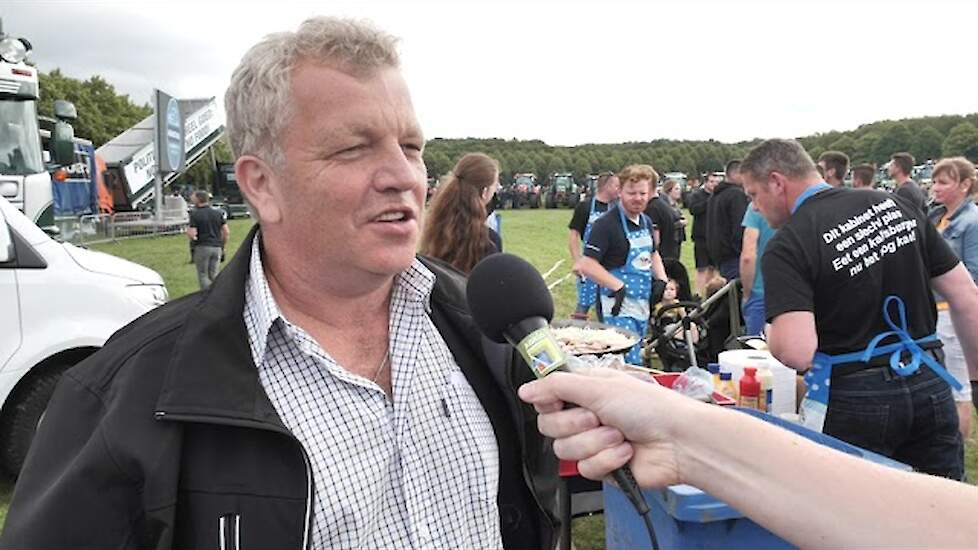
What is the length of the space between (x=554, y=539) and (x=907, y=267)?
2219 millimetres

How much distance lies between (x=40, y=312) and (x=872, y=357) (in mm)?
4967

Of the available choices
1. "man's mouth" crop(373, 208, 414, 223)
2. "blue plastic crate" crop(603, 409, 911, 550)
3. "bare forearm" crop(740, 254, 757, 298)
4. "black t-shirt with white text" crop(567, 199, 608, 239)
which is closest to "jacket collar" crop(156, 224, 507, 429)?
"man's mouth" crop(373, 208, 414, 223)

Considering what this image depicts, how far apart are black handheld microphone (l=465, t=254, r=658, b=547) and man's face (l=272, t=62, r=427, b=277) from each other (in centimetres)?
21

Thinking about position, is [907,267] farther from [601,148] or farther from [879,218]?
[601,148]

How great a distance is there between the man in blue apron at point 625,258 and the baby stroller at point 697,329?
26 centimetres

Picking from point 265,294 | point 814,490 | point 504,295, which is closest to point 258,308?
point 265,294

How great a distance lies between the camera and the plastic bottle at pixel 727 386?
129 inches

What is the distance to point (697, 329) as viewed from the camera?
6016mm

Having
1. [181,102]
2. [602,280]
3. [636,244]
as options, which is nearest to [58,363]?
[602,280]

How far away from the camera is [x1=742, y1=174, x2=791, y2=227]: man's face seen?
11.4 feet

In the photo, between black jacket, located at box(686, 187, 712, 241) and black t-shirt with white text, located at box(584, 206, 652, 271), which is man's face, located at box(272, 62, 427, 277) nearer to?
black t-shirt with white text, located at box(584, 206, 652, 271)

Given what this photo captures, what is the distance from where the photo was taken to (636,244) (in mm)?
Answer: 5539

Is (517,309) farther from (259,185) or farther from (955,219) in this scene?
(955,219)

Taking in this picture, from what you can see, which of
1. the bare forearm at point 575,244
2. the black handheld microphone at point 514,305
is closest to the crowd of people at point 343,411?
the black handheld microphone at point 514,305
